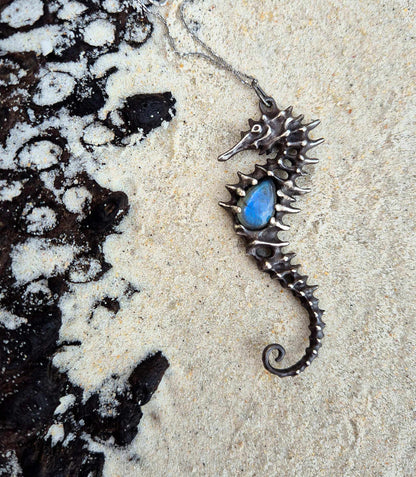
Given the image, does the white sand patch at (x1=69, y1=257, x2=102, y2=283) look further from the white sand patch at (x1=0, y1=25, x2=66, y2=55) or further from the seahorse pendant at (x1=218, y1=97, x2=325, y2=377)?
the white sand patch at (x1=0, y1=25, x2=66, y2=55)

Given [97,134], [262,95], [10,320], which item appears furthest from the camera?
[262,95]

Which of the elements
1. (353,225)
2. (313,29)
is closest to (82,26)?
(313,29)

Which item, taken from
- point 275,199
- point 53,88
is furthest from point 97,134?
point 275,199

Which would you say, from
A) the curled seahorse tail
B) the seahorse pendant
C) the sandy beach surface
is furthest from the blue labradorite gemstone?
the curled seahorse tail

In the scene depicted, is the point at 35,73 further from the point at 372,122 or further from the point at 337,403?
the point at 337,403

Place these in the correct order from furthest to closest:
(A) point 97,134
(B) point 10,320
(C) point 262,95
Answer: (C) point 262,95, (A) point 97,134, (B) point 10,320

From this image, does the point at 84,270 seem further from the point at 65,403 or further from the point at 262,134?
the point at 262,134

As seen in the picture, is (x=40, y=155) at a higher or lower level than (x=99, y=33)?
lower
